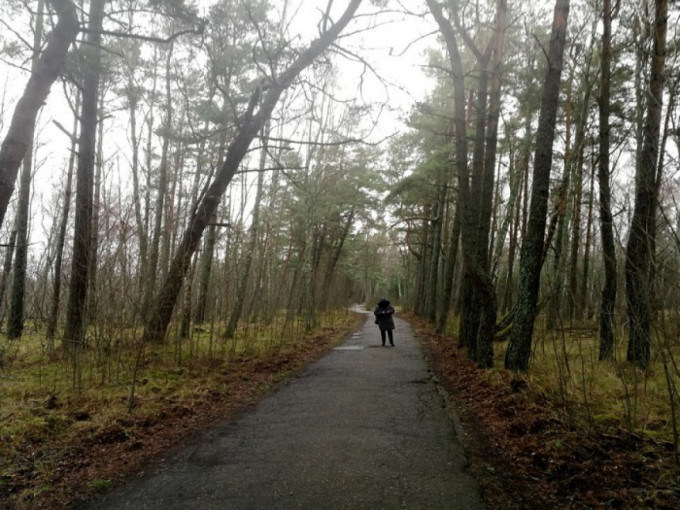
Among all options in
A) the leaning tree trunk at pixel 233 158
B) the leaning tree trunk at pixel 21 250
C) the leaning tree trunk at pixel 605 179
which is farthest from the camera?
the leaning tree trunk at pixel 21 250

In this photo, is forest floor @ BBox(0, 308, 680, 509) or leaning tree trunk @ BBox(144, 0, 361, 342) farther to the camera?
leaning tree trunk @ BBox(144, 0, 361, 342)

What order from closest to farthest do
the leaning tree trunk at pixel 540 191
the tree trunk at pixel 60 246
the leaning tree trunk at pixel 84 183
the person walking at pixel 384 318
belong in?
the leaning tree trunk at pixel 540 191 < the tree trunk at pixel 60 246 < the leaning tree trunk at pixel 84 183 < the person walking at pixel 384 318

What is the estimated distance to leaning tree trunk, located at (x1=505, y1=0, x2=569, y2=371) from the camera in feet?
22.9

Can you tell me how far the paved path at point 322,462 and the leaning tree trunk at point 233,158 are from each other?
326 cm

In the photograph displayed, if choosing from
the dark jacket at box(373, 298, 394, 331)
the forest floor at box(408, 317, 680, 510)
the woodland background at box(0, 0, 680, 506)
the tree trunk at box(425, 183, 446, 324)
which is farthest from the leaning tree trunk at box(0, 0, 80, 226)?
the tree trunk at box(425, 183, 446, 324)

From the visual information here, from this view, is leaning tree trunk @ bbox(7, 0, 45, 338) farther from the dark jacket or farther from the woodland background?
the dark jacket

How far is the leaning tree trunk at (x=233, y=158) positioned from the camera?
799 centimetres

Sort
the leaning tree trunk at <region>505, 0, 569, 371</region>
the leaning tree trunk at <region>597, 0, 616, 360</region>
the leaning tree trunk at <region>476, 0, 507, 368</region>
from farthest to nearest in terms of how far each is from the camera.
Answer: the leaning tree trunk at <region>597, 0, 616, 360</region>
the leaning tree trunk at <region>476, 0, 507, 368</region>
the leaning tree trunk at <region>505, 0, 569, 371</region>

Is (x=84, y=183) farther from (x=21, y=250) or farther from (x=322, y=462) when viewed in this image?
(x=322, y=462)

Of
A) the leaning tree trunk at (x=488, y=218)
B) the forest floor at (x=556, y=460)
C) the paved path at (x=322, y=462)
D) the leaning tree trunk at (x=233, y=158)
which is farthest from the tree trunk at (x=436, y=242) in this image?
the paved path at (x=322, y=462)

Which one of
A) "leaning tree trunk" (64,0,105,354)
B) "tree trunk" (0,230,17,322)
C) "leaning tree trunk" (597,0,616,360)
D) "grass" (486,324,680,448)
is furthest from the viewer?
"leaning tree trunk" (597,0,616,360)

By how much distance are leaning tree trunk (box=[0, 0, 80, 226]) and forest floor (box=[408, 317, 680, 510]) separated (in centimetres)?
548

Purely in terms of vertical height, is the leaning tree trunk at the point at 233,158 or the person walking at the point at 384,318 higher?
the leaning tree trunk at the point at 233,158

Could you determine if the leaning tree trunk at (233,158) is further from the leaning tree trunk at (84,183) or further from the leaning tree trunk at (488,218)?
the leaning tree trunk at (488,218)
